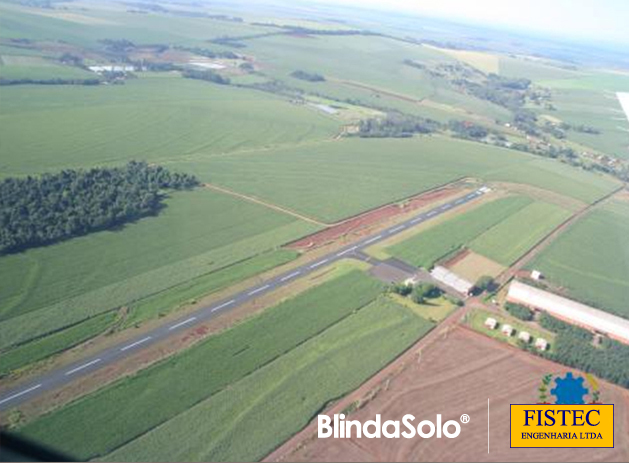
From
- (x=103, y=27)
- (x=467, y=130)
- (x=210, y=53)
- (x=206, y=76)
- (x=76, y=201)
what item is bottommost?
(x=76, y=201)

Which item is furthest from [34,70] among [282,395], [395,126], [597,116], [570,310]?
[597,116]

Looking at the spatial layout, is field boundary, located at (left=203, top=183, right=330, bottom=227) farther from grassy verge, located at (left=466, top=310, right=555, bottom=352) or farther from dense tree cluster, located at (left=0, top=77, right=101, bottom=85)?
dense tree cluster, located at (left=0, top=77, right=101, bottom=85)

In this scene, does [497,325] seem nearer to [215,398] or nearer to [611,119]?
[215,398]

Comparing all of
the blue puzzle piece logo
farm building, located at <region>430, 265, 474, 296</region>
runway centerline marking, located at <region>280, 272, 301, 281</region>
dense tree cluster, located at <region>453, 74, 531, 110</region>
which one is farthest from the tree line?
dense tree cluster, located at <region>453, 74, 531, 110</region>

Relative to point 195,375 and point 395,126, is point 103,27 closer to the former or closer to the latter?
point 395,126

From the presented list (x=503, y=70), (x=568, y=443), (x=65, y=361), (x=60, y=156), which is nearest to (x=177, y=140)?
(x=60, y=156)
